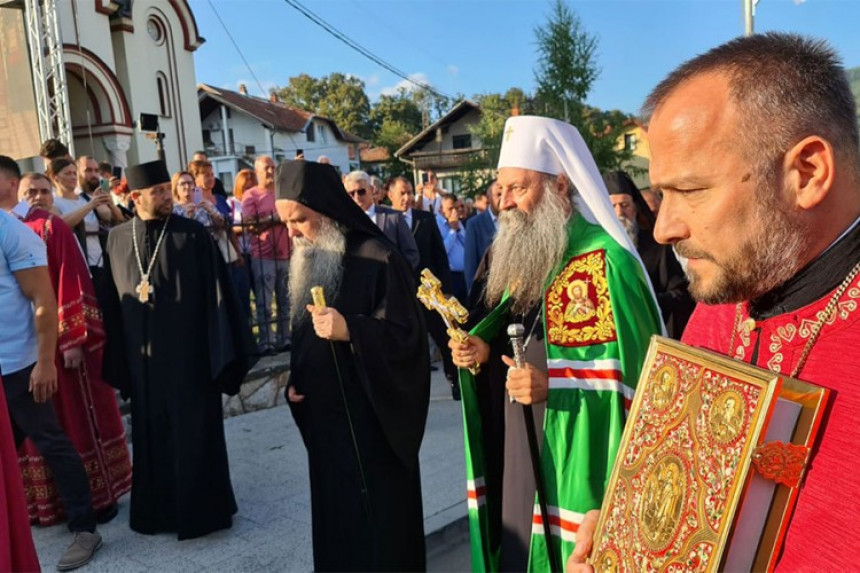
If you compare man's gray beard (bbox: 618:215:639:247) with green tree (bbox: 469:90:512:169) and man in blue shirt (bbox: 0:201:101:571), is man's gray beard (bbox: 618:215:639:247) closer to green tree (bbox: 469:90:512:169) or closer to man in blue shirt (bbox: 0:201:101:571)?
man in blue shirt (bbox: 0:201:101:571)

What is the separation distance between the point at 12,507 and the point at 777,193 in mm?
2951

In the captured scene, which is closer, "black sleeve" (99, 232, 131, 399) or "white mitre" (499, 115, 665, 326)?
"white mitre" (499, 115, 665, 326)

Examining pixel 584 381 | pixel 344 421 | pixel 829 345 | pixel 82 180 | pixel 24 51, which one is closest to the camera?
pixel 829 345

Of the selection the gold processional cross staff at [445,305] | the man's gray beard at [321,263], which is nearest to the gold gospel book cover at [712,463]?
the gold processional cross staff at [445,305]

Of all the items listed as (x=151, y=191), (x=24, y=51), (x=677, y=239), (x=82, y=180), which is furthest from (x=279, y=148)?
(x=677, y=239)

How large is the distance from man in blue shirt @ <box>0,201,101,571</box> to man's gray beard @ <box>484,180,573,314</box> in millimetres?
2463

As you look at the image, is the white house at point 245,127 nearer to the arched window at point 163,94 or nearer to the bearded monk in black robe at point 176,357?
the arched window at point 163,94

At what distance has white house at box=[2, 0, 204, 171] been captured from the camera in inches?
611

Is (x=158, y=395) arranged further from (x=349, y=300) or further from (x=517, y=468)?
(x=517, y=468)

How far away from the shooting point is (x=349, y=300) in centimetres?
340

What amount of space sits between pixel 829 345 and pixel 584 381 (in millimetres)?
1431

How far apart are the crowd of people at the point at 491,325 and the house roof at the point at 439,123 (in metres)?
38.0

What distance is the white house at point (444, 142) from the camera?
41438 mm

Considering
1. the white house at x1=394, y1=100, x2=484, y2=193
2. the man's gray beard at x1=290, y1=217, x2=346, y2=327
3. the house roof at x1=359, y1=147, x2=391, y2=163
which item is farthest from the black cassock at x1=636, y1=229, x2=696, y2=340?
the house roof at x1=359, y1=147, x2=391, y2=163
